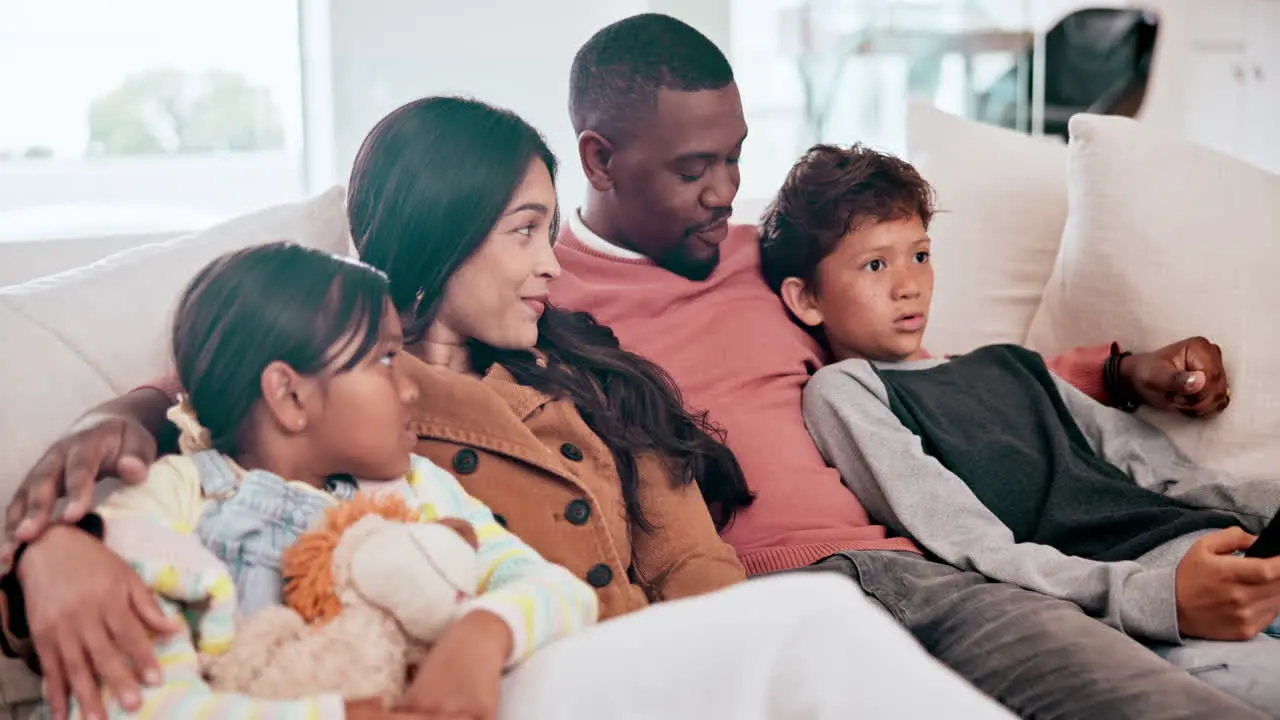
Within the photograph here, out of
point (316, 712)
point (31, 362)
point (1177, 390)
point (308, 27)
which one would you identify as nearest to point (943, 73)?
point (308, 27)

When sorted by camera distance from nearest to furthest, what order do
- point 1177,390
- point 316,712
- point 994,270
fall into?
point 316,712 → point 1177,390 → point 994,270

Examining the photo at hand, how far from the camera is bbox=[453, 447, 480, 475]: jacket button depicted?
1.08 meters

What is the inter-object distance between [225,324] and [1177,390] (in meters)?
1.10

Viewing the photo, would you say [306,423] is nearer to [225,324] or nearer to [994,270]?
[225,324]

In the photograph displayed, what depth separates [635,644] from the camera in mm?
841

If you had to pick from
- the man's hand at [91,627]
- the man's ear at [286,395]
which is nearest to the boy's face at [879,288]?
the man's ear at [286,395]

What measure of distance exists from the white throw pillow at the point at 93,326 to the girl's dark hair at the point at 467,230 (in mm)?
202

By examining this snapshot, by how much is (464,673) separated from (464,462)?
29cm

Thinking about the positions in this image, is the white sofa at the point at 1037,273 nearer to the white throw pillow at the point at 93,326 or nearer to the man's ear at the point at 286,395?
the white throw pillow at the point at 93,326

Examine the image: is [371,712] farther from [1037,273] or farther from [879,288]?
[1037,273]

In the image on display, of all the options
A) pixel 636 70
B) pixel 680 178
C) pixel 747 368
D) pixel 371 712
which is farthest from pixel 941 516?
pixel 371 712

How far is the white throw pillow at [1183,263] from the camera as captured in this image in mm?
1546

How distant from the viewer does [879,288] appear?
4.76 ft

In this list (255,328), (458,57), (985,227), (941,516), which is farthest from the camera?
(458,57)
